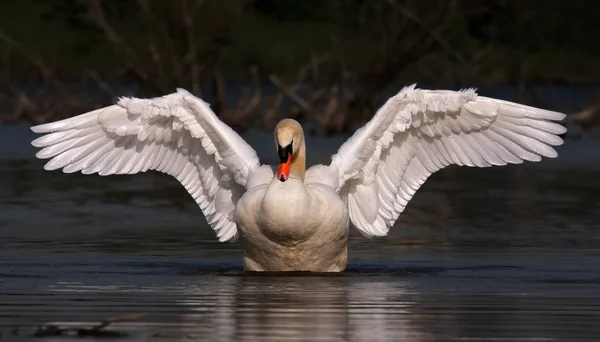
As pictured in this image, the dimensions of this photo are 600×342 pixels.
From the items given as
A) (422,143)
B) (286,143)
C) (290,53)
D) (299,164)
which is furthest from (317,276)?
(290,53)

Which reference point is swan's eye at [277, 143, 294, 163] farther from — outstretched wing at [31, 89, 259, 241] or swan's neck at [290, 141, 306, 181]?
outstretched wing at [31, 89, 259, 241]

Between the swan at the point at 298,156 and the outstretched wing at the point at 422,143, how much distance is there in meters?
0.01

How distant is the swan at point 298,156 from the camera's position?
13.2m

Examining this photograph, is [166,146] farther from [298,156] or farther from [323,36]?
[323,36]

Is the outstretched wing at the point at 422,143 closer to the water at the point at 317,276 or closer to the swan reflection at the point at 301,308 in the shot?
the water at the point at 317,276

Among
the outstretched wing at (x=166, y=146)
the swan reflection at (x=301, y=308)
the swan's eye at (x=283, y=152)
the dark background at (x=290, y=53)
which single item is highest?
the dark background at (x=290, y=53)

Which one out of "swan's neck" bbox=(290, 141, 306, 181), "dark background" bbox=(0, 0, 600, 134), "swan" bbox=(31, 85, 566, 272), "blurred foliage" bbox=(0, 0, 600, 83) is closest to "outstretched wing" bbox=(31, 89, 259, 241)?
"swan" bbox=(31, 85, 566, 272)

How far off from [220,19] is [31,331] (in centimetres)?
1950

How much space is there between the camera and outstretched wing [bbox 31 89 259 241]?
13.8 meters

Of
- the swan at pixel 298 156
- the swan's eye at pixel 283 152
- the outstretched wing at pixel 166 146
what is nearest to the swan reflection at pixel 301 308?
the swan at pixel 298 156

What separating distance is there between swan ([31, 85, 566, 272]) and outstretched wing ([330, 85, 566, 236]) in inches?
0.4

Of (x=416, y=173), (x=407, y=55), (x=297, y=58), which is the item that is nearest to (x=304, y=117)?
(x=407, y=55)

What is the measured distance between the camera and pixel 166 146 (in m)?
14.4

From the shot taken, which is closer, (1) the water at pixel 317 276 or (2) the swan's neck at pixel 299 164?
(1) the water at pixel 317 276
